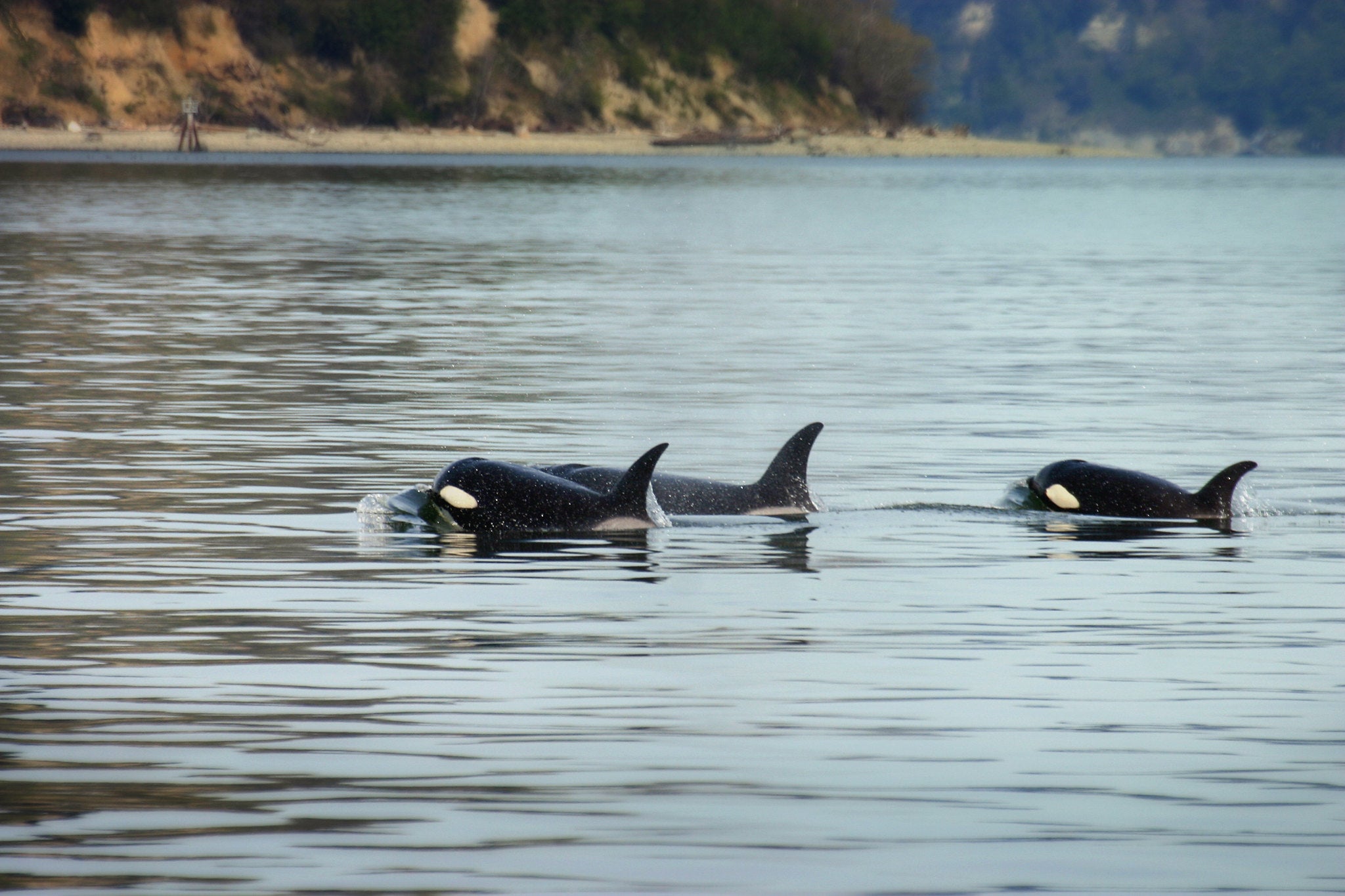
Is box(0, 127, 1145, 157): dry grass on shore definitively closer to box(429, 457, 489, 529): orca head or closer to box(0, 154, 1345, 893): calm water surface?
box(0, 154, 1345, 893): calm water surface

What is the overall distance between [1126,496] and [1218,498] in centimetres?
67

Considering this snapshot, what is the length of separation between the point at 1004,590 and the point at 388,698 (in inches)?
180

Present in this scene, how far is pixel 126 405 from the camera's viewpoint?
73.9 feet

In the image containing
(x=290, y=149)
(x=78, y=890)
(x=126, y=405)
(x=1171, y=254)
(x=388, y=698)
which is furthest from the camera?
(x=290, y=149)

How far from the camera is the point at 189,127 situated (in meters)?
160

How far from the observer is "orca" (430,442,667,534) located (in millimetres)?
15141

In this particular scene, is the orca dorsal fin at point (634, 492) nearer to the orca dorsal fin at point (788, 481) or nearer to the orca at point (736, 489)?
the orca at point (736, 489)

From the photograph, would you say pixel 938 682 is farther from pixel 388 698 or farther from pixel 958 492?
pixel 958 492

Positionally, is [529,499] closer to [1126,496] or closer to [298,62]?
[1126,496]

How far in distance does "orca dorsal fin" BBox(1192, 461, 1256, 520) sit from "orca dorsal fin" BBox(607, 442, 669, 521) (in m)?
4.14

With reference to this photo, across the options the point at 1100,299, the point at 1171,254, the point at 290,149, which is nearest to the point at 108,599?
the point at 1100,299

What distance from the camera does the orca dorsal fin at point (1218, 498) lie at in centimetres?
1641

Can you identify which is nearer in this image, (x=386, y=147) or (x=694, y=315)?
(x=694, y=315)

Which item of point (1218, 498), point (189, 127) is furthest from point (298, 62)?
point (1218, 498)
